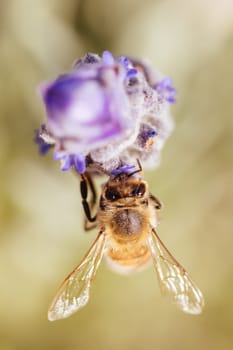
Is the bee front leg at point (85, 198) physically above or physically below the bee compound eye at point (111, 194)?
above

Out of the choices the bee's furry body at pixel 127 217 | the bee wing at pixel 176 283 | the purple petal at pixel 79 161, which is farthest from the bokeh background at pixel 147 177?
the purple petal at pixel 79 161

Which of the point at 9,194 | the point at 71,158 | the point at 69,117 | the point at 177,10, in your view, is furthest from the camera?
the point at 177,10

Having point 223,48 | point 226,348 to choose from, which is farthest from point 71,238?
point 223,48

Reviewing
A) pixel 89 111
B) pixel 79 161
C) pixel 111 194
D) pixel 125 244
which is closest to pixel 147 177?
pixel 125 244

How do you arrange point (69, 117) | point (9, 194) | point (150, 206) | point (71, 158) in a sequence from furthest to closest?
point (9, 194) → point (150, 206) → point (71, 158) → point (69, 117)

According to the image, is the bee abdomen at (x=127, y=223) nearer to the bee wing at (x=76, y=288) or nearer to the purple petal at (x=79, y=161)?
the bee wing at (x=76, y=288)

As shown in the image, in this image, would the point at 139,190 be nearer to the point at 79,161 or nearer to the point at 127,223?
the point at 127,223

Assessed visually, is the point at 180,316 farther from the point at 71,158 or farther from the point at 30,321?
the point at 71,158
